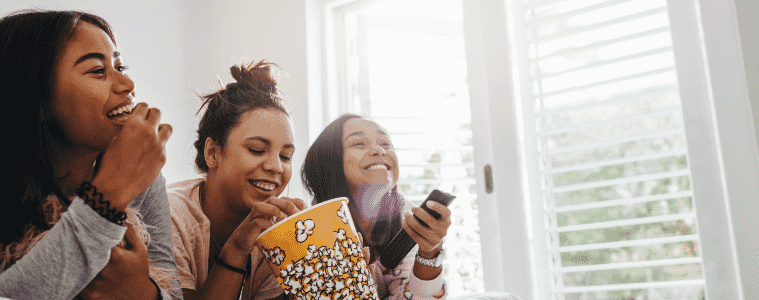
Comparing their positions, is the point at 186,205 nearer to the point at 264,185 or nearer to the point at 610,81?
the point at 264,185

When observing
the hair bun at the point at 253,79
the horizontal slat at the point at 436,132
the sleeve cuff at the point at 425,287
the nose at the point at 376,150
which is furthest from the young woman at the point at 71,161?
the horizontal slat at the point at 436,132

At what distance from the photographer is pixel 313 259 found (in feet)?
1.93

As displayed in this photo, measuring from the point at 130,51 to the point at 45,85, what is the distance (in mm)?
1311

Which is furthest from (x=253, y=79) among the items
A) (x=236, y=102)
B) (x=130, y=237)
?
(x=130, y=237)

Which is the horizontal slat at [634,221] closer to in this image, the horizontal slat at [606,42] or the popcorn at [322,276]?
the horizontal slat at [606,42]

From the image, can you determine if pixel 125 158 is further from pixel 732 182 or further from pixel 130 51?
pixel 130 51

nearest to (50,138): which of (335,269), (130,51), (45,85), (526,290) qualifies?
(45,85)

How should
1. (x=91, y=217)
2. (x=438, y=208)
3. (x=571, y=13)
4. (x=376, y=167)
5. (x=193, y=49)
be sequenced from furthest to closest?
(x=193, y=49)
(x=571, y=13)
(x=376, y=167)
(x=438, y=208)
(x=91, y=217)

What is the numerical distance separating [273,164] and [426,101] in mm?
925

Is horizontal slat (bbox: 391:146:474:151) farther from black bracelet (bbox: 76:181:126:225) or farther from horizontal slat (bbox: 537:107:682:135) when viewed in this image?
black bracelet (bbox: 76:181:126:225)

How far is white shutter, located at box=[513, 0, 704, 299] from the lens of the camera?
129 centimetres

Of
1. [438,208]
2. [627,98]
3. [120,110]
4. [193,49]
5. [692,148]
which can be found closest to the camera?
[120,110]

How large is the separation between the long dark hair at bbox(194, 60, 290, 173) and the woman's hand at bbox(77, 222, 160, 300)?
1.41ft

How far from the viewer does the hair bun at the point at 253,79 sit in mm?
1009
